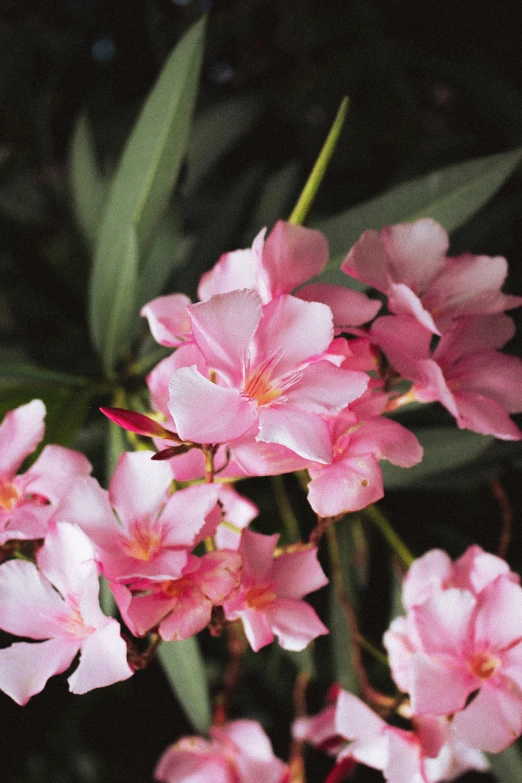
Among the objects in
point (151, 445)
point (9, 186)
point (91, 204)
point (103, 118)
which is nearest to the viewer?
point (151, 445)

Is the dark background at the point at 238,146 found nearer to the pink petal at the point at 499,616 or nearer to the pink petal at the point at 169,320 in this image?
the pink petal at the point at 499,616

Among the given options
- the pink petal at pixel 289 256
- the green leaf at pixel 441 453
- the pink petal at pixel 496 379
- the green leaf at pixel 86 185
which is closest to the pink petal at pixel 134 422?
the pink petal at pixel 289 256

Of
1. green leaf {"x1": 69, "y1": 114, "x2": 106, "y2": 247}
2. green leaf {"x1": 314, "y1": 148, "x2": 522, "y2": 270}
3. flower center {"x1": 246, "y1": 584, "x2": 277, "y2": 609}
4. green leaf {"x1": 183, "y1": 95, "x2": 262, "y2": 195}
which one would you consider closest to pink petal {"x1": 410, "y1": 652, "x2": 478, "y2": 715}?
flower center {"x1": 246, "y1": 584, "x2": 277, "y2": 609}

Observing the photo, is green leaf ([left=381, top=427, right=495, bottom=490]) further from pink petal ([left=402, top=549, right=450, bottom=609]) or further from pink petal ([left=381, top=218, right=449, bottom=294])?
pink petal ([left=381, top=218, right=449, bottom=294])

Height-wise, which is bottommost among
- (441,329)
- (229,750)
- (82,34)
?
(229,750)

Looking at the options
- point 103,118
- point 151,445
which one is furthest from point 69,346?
point 151,445

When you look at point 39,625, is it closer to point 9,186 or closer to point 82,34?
point 9,186

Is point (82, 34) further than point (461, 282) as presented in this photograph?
Yes
